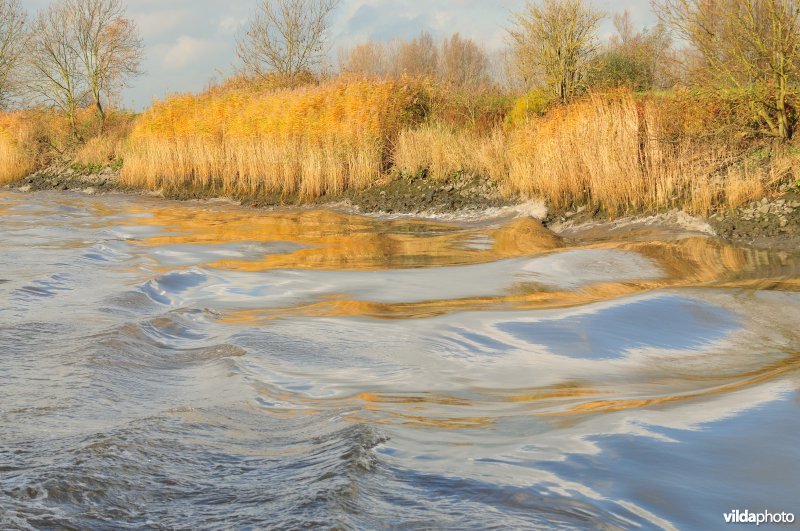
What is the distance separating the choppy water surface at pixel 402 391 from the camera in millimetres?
2881

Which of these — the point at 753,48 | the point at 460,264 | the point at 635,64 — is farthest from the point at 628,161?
the point at 635,64

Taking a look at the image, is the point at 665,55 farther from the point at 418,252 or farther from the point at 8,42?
the point at 8,42

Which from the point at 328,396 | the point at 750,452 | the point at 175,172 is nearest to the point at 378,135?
the point at 175,172

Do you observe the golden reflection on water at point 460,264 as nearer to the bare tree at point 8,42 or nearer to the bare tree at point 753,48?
the bare tree at point 753,48

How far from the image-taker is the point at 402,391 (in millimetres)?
4516

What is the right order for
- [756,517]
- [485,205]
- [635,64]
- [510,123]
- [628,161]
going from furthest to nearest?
[635,64]
[510,123]
[485,205]
[628,161]
[756,517]

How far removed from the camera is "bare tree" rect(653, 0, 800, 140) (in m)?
13.0

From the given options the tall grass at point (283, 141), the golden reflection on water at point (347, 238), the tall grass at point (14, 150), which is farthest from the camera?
the tall grass at point (14, 150)

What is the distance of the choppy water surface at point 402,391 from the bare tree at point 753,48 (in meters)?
4.78

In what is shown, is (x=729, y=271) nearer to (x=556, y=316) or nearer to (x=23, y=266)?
(x=556, y=316)

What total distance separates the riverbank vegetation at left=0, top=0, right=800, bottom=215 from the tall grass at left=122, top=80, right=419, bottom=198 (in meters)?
0.05

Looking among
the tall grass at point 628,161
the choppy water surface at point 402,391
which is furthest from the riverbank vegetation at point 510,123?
the choppy water surface at point 402,391

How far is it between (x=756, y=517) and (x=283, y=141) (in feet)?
60.7

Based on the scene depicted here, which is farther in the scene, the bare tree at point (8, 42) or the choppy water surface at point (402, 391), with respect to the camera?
the bare tree at point (8, 42)
